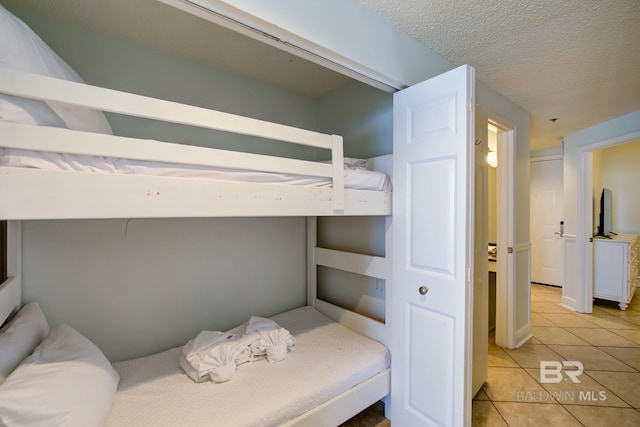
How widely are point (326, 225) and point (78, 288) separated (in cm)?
174

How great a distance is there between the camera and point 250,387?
1309 millimetres

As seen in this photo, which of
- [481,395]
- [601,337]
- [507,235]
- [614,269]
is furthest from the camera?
[614,269]

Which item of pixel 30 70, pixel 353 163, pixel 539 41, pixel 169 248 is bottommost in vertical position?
pixel 169 248

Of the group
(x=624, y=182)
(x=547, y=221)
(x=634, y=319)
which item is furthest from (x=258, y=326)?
(x=624, y=182)

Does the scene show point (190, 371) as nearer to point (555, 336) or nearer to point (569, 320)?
point (555, 336)

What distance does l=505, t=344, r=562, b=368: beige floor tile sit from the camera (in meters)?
2.34

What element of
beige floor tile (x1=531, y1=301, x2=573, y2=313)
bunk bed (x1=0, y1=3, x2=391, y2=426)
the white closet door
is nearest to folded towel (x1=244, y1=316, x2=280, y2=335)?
bunk bed (x1=0, y1=3, x2=391, y2=426)

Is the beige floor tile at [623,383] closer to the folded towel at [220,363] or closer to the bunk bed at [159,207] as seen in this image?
the bunk bed at [159,207]

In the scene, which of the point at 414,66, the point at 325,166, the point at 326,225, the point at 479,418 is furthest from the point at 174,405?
the point at 414,66

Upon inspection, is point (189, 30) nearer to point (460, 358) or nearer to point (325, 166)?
point (325, 166)

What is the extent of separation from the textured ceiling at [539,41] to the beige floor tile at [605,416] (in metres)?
2.34
